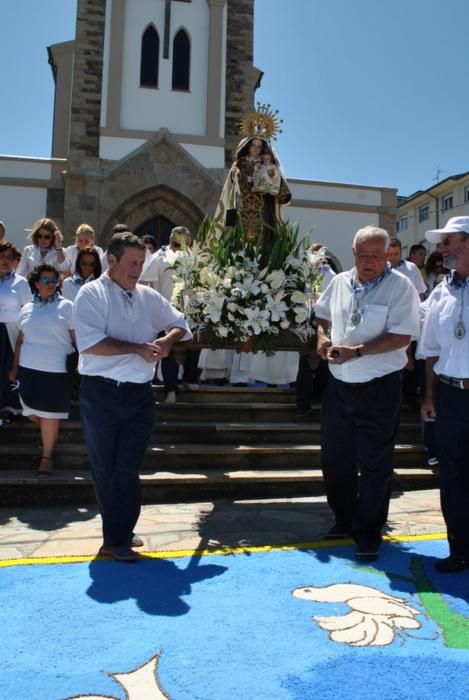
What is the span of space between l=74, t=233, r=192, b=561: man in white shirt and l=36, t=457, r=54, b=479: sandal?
6.20 feet

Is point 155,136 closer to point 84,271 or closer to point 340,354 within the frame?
point 84,271

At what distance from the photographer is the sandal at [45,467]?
606 cm

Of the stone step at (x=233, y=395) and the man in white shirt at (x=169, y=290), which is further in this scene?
the stone step at (x=233, y=395)

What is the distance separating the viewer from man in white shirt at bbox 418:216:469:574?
415cm

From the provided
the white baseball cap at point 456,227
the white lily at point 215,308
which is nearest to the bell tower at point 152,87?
the white lily at point 215,308

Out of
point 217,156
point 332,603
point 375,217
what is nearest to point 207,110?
point 217,156

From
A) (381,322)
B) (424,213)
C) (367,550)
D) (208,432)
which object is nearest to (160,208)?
(208,432)

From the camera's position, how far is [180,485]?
607 cm

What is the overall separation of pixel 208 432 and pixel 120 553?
9.81ft

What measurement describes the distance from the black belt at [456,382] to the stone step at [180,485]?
7.78ft

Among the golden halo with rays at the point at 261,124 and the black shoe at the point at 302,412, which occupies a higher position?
the golden halo with rays at the point at 261,124

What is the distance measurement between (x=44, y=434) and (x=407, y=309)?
3.59 metres

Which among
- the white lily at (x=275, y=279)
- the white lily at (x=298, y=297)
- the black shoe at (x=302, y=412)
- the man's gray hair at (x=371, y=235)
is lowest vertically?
the black shoe at (x=302, y=412)

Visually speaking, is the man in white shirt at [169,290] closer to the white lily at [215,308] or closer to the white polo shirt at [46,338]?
the white polo shirt at [46,338]
